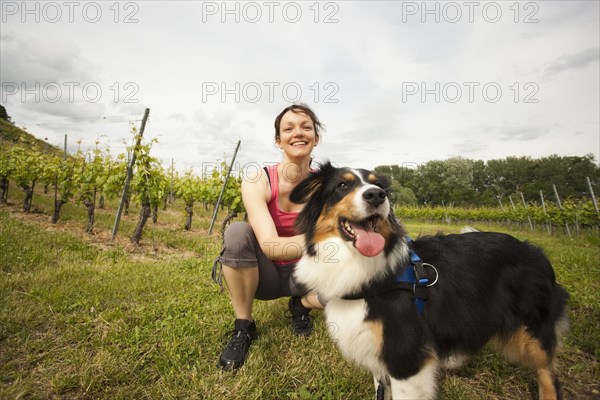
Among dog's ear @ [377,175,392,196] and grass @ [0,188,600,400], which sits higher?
dog's ear @ [377,175,392,196]

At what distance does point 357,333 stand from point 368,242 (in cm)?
58

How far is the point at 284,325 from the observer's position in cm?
321

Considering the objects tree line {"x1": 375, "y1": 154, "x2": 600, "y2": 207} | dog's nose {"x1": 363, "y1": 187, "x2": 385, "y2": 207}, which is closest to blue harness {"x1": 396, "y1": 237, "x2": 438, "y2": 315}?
dog's nose {"x1": 363, "y1": 187, "x2": 385, "y2": 207}

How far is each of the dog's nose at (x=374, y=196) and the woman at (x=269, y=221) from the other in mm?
914

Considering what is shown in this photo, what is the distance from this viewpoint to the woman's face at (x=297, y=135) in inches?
106

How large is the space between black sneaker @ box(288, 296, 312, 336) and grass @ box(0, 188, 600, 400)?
0.40 ft

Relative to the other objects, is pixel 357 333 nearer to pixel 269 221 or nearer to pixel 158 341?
pixel 269 221

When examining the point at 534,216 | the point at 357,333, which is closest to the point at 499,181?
the point at 534,216

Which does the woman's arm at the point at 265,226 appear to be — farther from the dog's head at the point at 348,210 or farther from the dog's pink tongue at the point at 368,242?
the dog's pink tongue at the point at 368,242

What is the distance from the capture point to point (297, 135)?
8.86ft

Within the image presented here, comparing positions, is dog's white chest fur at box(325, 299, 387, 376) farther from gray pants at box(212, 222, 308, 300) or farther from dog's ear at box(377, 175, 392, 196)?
dog's ear at box(377, 175, 392, 196)

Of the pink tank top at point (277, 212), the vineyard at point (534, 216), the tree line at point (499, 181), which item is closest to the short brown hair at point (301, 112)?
the pink tank top at point (277, 212)

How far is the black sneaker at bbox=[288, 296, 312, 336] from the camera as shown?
10.0ft

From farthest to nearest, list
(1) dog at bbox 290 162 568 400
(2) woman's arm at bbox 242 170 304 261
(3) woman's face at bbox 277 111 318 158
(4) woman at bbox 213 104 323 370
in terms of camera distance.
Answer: (3) woman's face at bbox 277 111 318 158 → (4) woman at bbox 213 104 323 370 → (2) woman's arm at bbox 242 170 304 261 → (1) dog at bbox 290 162 568 400
